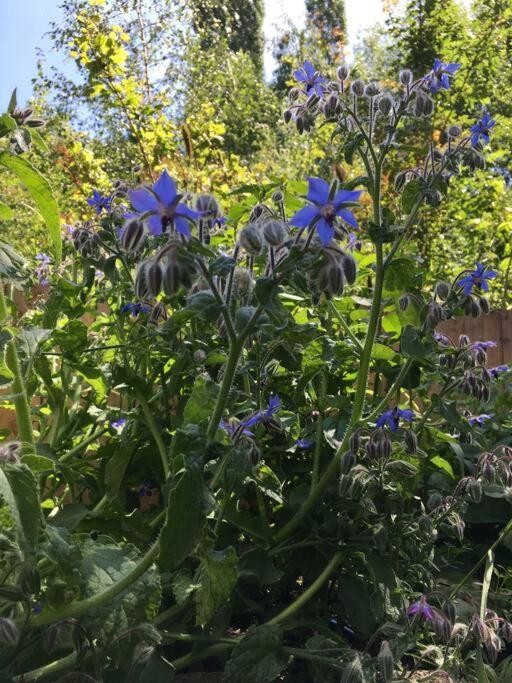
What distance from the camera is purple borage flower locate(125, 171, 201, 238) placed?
106 centimetres

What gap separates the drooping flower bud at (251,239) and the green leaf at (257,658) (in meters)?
0.80

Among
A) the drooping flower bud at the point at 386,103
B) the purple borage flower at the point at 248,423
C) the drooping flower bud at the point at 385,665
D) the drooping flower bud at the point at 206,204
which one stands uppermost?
the drooping flower bud at the point at 386,103

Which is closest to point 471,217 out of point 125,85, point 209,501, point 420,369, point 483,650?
point 125,85

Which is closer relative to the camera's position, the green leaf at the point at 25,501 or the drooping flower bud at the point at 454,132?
the green leaf at the point at 25,501

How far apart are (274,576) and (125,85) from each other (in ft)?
15.7

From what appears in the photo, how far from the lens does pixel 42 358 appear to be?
204 cm

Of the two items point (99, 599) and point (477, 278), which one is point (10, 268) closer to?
point (99, 599)

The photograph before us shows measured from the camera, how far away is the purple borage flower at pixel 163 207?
3.49 feet

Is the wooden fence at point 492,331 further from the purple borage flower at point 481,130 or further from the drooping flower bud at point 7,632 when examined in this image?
the drooping flower bud at point 7,632

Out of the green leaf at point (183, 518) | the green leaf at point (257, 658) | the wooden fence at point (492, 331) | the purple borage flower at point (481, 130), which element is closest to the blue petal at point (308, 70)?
the purple borage flower at point (481, 130)

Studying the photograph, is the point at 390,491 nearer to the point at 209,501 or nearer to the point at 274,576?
the point at 274,576

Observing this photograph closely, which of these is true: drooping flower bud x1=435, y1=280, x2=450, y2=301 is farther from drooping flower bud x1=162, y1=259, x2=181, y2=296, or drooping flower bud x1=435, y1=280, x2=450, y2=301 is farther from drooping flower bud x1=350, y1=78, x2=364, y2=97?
drooping flower bud x1=162, y1=259, x2=181, y2=296

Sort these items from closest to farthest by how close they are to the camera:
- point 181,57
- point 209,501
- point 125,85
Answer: point 209,501 → point 125,85 → point 181,57

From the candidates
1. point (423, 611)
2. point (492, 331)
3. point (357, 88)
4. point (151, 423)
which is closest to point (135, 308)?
point (151, 423)
